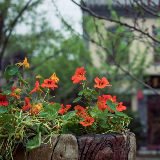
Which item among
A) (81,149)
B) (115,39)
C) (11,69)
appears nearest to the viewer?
(81,149)

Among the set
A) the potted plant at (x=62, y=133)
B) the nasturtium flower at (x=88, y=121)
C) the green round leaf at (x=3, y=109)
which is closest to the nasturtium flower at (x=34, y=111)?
the potted plant at (x=62, y=133)

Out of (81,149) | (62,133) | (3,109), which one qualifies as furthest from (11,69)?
(81,149)

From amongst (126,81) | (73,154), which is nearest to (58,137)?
(73,154)

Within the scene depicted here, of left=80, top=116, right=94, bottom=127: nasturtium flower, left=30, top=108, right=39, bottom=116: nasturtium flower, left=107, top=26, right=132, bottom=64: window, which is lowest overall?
left=80, top=116, right=94, bottom=127: nasturtium flower

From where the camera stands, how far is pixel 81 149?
124 centimetres

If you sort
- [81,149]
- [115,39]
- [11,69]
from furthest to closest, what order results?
[115,39]
[11,69]
[81,149]

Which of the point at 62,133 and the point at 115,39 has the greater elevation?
the point at 115,39

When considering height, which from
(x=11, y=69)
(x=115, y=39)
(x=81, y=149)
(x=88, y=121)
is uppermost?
(x=115, y=39)

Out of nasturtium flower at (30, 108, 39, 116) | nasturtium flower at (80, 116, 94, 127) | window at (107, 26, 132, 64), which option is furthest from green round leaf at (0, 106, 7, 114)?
window at (107, 26, 132, 64)

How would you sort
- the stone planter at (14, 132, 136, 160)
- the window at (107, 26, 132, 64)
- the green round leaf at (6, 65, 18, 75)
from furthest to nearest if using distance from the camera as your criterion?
the window at (107, 26, 132, 64) → the green round leaf at (6, 65, 18, 75) → the stone planter at (14, 132, 136, 160)

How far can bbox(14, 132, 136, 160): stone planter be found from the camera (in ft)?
3.99

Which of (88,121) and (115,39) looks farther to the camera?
(115,39)

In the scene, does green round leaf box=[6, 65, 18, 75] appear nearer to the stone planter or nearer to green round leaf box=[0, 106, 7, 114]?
green round leaf box=[0, 106, 7, 114]

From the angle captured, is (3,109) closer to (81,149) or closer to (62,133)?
(62,133)
